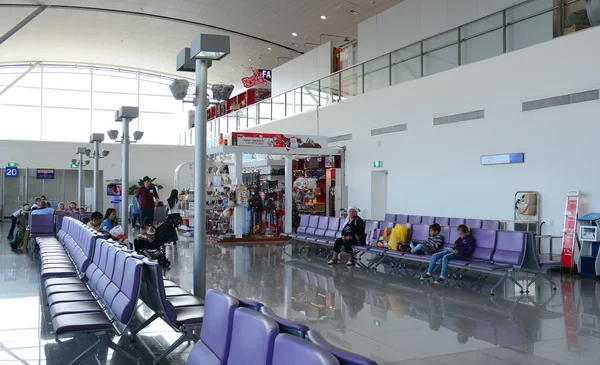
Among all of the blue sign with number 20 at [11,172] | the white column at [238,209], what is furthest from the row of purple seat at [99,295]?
the blue sign with number 20 at [11,172]

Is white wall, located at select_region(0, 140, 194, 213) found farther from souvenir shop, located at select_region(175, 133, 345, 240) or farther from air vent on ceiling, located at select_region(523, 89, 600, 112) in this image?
air vent on ceiling, located at select_region(523, 89, 600, 112)

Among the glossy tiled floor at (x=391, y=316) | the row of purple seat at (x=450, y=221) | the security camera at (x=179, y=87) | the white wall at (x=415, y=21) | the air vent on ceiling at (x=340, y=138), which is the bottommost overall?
the glossy tiled floor at (x=391, y=316)

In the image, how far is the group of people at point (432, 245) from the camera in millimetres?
8234

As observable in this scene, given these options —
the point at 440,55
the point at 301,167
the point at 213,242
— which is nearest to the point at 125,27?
the point at 301,167

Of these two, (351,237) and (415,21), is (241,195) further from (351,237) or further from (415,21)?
(415,21)

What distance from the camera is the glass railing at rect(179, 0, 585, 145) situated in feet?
33.9

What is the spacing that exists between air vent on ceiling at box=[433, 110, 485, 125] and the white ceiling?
6.31 metres

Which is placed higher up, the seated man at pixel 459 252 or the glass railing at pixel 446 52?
the glass railing at pixel 446 52

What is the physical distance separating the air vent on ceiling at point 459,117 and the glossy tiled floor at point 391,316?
3982 millimetres

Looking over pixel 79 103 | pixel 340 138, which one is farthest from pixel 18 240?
pixel 79 103

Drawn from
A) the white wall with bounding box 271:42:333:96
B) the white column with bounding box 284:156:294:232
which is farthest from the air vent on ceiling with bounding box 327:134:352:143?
the white wall with bounding box 271:42:333:96

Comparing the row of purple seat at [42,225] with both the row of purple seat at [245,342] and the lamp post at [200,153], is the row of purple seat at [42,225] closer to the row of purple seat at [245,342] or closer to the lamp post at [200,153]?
the lamp post at [200,153]

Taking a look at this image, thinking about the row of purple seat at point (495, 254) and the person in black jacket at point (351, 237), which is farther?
the person in black jacket at point (351, 237)

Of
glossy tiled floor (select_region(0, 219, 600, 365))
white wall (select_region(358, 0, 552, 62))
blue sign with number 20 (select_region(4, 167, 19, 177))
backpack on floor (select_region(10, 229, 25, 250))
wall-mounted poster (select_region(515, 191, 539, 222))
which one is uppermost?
white wall (select_region(358, 0, 552, 62))
